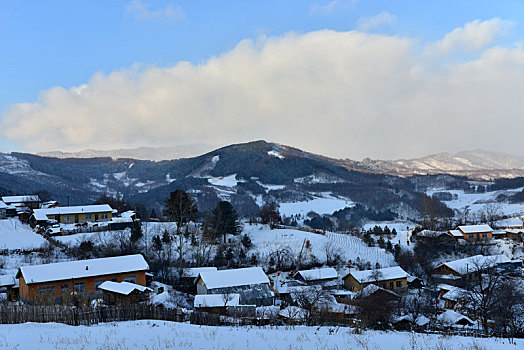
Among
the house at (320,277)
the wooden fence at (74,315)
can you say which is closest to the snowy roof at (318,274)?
the house at (320,277)

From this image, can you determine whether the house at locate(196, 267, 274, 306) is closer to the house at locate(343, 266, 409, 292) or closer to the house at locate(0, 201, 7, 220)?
the house at locate(343, 266, 409, 292)

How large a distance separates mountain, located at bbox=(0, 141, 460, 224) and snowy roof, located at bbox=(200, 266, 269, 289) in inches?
2243

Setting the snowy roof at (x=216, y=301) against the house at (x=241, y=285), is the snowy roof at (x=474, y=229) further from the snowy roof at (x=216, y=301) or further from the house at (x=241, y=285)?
the snowy roof at (x=216, y=301)

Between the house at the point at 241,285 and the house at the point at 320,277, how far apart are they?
5484mm

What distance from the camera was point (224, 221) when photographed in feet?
138

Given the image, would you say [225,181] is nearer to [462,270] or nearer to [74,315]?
[462,270]

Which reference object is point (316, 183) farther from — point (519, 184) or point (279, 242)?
point (279, 242)

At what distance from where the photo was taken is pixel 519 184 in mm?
154375

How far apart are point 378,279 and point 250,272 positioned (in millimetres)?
11523

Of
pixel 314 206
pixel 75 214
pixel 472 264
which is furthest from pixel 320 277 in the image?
pixel 314 206

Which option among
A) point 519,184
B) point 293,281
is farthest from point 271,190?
point 293,281

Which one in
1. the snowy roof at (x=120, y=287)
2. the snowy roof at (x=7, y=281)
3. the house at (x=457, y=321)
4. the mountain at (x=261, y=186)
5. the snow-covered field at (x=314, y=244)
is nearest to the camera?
the house at (x=457, y=321)

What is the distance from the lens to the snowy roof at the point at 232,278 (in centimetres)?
2846

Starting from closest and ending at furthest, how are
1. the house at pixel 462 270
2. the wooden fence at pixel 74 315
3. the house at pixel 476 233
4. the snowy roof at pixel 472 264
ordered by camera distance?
the wooden fence at pixel 74 315, the house at pixel 462 270, the snowy roof at pixel 472 264, the house at pixel 476 233
